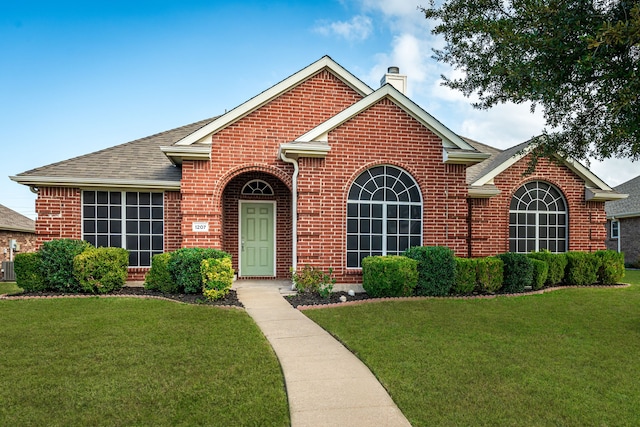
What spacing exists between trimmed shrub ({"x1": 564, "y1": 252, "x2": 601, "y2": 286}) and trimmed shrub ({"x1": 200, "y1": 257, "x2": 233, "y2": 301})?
9.87 m

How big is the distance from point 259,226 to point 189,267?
4.09m

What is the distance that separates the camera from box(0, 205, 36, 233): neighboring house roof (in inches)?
838

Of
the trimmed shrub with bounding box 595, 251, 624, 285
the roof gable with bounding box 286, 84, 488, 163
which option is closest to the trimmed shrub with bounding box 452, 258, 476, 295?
the roof gable with bounding box 286, 84, 488, 163

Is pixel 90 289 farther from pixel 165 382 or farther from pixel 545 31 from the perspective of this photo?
pixel 545 31

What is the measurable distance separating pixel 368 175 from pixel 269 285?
4.09m

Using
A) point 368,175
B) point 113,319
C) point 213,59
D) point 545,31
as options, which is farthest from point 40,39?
point 545,31

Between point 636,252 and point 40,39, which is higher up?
point 40,39

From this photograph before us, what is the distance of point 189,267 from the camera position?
9.95 meters

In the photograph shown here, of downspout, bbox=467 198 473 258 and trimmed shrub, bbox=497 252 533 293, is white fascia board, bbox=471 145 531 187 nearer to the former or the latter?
downspout, bbox=467 198 473 258

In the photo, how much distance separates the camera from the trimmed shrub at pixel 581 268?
503 inches

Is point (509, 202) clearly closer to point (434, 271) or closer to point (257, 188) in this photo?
point (434, 271)

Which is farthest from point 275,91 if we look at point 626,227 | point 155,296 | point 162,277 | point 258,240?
point 626,227

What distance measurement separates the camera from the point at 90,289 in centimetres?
1051

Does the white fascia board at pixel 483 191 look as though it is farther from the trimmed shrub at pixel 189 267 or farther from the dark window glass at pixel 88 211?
the dark window glass at pixel 88 211
